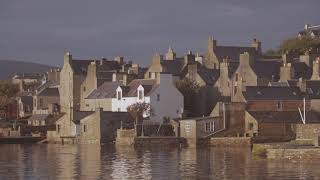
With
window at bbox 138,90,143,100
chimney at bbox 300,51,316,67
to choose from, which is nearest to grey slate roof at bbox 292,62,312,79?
chimney at bbox 300,51,316,67

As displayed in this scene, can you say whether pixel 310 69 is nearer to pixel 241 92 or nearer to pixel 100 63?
pixel 241 92

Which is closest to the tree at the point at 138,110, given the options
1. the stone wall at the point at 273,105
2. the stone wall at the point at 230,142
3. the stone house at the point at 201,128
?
the stone house at the point at 201,128

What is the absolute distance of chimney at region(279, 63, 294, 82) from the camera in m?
101

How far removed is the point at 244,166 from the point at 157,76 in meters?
46.1

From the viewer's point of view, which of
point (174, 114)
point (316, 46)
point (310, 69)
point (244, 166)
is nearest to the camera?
point (244, 166)

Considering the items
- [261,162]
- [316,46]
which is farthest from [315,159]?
[316,46]

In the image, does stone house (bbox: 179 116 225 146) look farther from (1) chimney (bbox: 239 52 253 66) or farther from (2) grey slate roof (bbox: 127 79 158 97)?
(1) chimney (bbox: 239 52 253 66)

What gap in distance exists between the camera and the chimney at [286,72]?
330 ft

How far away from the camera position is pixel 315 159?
5603 centimetres

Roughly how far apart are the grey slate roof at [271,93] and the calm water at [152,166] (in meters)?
16.2

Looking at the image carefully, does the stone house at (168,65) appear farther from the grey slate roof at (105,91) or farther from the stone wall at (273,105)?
the stone wall at (273,105)

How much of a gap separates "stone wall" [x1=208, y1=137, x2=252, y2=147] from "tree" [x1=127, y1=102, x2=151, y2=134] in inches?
440

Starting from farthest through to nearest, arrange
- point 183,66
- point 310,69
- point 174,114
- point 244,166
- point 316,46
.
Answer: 1. point 316,46
2. point 183,66
3. point 310,69
4. point 174,114
5. point 244,166

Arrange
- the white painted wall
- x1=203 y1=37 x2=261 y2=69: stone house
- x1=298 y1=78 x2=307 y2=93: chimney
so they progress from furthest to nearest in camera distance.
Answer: x1=203 y1=37 x2=261 y2=69: stone house → the white painted wall → x1=298 y1=78 x2=307 y2=93: chimney
